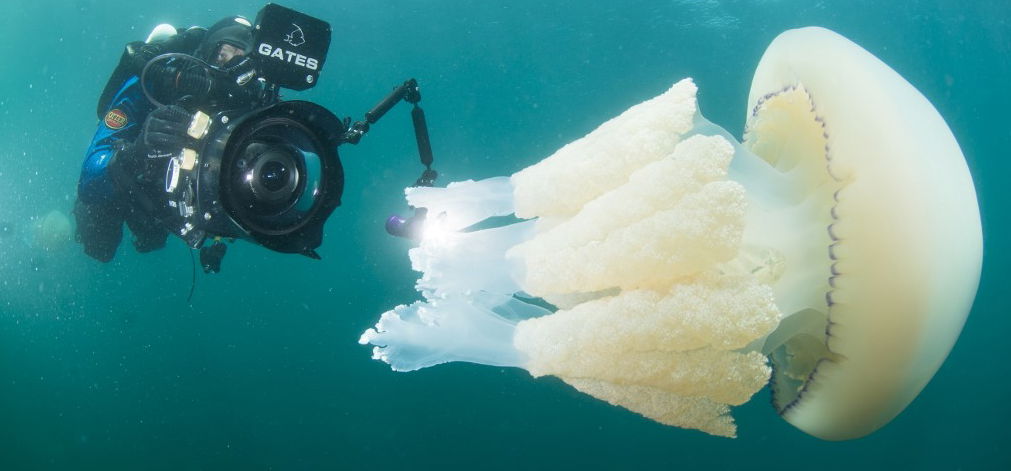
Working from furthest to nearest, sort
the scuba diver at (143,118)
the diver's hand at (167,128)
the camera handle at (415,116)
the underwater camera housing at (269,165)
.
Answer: the camera handle at (415,116) → the scuba diver at (143,118) → the diver's hand at (167,128) → the underwater camera housing at (269,165)

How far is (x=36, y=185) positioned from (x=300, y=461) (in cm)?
3669

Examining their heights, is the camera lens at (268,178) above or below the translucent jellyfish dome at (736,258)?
above

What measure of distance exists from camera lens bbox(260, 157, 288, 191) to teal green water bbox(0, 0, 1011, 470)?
11882 millimetres

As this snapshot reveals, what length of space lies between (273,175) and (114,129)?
268 centimetres

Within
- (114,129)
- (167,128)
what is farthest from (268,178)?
(114,129)

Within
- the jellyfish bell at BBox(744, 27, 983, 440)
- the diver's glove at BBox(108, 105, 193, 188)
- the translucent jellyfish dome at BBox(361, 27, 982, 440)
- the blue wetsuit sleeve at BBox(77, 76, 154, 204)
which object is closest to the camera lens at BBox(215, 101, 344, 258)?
the diver's glove at BBox(108, 105, 193, 188)

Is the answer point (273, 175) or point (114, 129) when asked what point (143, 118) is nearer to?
point (114, 129)

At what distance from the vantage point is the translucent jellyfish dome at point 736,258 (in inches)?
52.9

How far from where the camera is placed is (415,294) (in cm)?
1886

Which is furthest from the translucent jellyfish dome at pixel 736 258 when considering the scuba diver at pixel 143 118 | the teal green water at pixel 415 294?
the teal green water at pixel 415 294

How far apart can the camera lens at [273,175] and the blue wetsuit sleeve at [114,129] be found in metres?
2.53

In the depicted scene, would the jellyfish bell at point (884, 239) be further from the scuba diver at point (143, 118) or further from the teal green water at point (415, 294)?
the teal green water at point (415, 294)

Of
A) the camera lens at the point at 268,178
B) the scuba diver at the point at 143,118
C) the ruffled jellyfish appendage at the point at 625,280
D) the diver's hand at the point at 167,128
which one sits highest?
the scuba diver at the point at 143,118

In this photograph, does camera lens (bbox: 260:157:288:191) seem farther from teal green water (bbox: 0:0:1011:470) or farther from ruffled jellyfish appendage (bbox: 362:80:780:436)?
teal green water (bbox: 0:0:1011:470)
